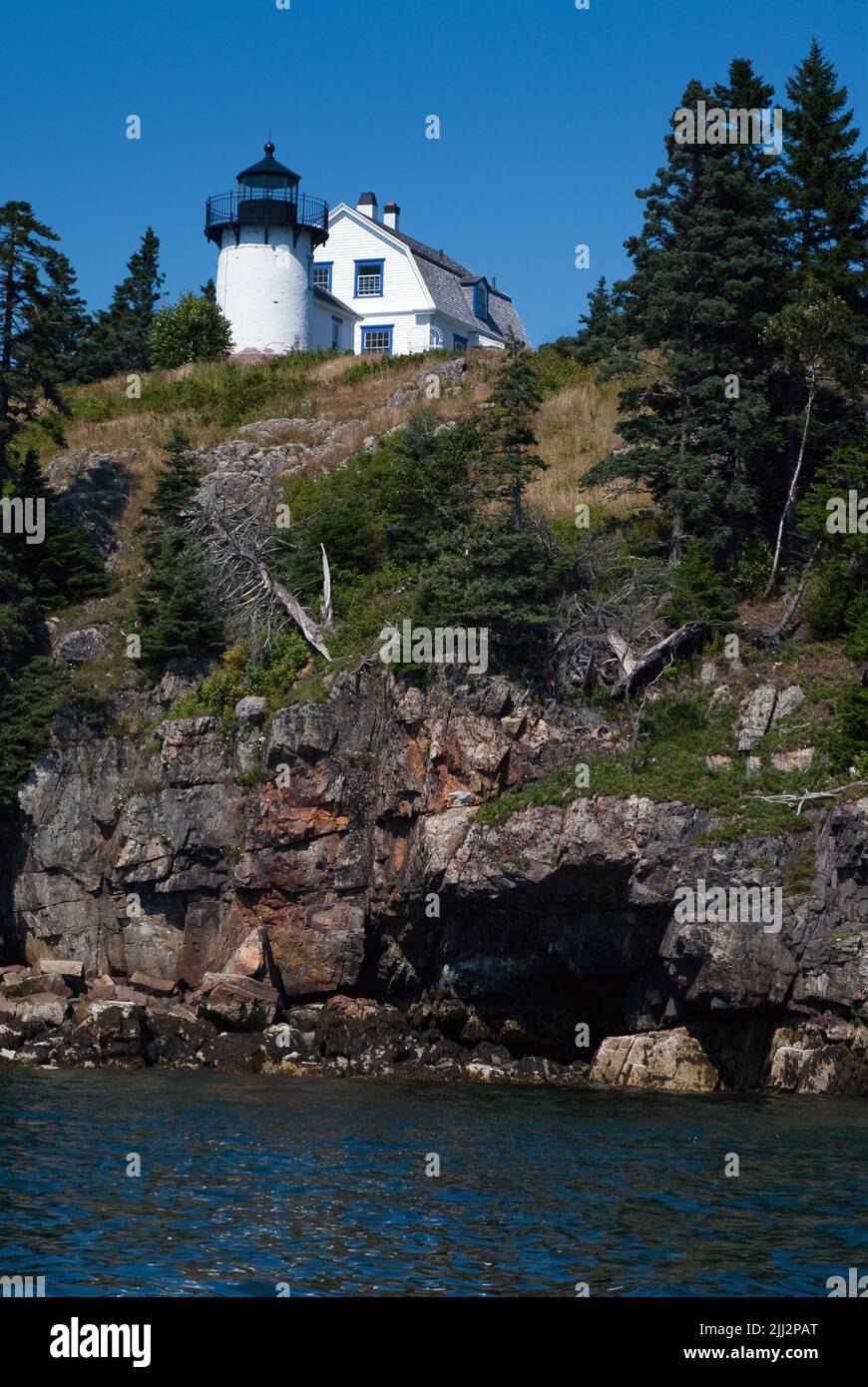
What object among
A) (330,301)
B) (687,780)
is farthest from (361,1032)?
(330,301)

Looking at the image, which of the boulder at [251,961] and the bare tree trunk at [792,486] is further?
the bare tree trunk at [792,486]

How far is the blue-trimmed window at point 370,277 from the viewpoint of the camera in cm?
7525

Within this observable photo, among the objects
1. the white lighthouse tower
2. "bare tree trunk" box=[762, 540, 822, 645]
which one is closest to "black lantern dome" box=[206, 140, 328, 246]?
the white lighthouse tower

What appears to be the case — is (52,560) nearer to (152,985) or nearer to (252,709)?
(252,709)

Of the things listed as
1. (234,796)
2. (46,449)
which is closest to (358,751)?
→ (234,796)

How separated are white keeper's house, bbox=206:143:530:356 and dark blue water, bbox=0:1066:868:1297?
37.9 meters

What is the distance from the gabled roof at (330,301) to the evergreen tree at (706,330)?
2853 cm

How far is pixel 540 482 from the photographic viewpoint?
1986 inches

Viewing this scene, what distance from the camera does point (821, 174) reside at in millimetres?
45125

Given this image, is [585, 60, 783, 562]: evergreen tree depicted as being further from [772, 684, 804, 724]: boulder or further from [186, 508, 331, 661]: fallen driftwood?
[186, 508, 331, 661]: fallen driftwood

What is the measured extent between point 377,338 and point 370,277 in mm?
3150

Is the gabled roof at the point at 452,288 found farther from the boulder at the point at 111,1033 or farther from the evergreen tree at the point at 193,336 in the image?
the boulder at the point at 111,1033

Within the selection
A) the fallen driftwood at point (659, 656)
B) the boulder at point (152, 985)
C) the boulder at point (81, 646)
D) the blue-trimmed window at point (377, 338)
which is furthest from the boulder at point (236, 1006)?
the blue-trimmed window at point (377, 338)

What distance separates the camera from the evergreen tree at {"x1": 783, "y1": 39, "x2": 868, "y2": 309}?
44.9 m
